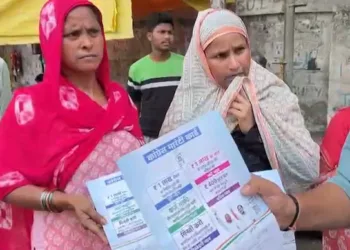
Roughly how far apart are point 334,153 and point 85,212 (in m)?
1.04

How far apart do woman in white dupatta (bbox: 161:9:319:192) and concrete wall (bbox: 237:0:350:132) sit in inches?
95.3

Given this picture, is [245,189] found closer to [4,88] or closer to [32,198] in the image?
[32,198]

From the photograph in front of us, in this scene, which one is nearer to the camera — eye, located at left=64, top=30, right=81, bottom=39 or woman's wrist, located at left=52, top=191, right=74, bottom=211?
woman's wrist, located at left=52, top=191, right=74, bottom=211

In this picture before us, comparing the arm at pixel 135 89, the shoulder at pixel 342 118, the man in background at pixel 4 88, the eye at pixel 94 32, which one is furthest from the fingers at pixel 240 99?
the arm at pixel 135 89

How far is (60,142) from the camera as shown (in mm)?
2176

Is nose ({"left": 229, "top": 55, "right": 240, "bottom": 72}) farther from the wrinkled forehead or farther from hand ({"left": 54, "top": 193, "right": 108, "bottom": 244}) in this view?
hand ({"left": 54, "top": 193, "right": 108, "bottom": 244})

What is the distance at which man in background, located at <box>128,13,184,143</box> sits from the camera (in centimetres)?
456

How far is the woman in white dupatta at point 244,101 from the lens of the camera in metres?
2.36

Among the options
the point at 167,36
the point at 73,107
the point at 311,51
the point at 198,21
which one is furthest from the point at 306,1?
the point at 73,107

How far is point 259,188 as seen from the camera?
154cm

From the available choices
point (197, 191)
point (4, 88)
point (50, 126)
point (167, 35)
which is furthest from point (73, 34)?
point (167, 35)

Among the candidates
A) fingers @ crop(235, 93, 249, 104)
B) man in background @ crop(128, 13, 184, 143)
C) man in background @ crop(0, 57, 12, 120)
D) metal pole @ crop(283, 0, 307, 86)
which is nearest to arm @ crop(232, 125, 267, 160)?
fingers @ crop(235, 93, 249, 104)

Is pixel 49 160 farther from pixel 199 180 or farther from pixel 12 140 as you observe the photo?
pixel 199 180

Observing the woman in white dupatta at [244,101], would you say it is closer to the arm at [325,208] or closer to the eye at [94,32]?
the eye at [94,32]
